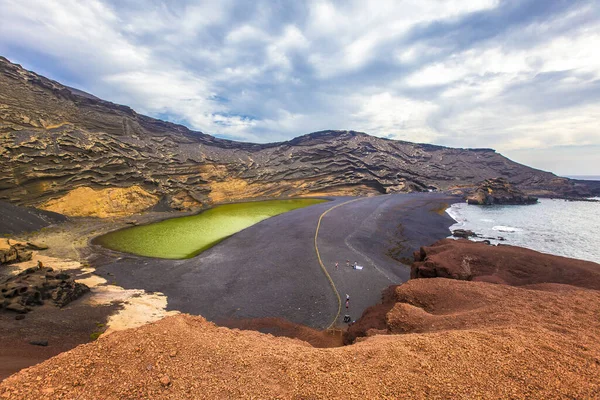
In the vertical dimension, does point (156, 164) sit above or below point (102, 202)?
above

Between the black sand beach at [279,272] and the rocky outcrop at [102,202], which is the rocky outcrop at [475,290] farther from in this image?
the rocky outcrop at [102,202]

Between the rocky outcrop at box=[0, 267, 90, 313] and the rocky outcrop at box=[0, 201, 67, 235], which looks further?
the rocky outcrop at box=[0, 201, 67, 235]

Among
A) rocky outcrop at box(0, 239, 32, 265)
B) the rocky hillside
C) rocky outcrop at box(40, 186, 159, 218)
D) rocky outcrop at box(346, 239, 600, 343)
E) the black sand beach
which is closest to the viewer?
rocky outcrop at box(346, 239, 600, 343)

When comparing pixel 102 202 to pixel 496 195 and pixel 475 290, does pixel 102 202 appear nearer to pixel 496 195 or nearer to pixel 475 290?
pixel 475 290

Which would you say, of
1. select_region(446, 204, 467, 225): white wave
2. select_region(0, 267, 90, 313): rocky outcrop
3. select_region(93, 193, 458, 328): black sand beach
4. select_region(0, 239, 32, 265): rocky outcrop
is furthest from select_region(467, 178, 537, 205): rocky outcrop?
select_region(0, 239, 32, 265): rocky outcrop

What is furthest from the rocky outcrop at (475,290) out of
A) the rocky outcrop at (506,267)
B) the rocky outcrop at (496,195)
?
the rocky outcrop at (496,195)

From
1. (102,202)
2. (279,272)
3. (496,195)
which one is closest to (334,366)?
(279,272)

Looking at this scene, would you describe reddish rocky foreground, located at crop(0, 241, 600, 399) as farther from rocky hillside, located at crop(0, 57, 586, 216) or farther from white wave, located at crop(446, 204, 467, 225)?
white wave, located at crop(446, 204, 467, 225)
